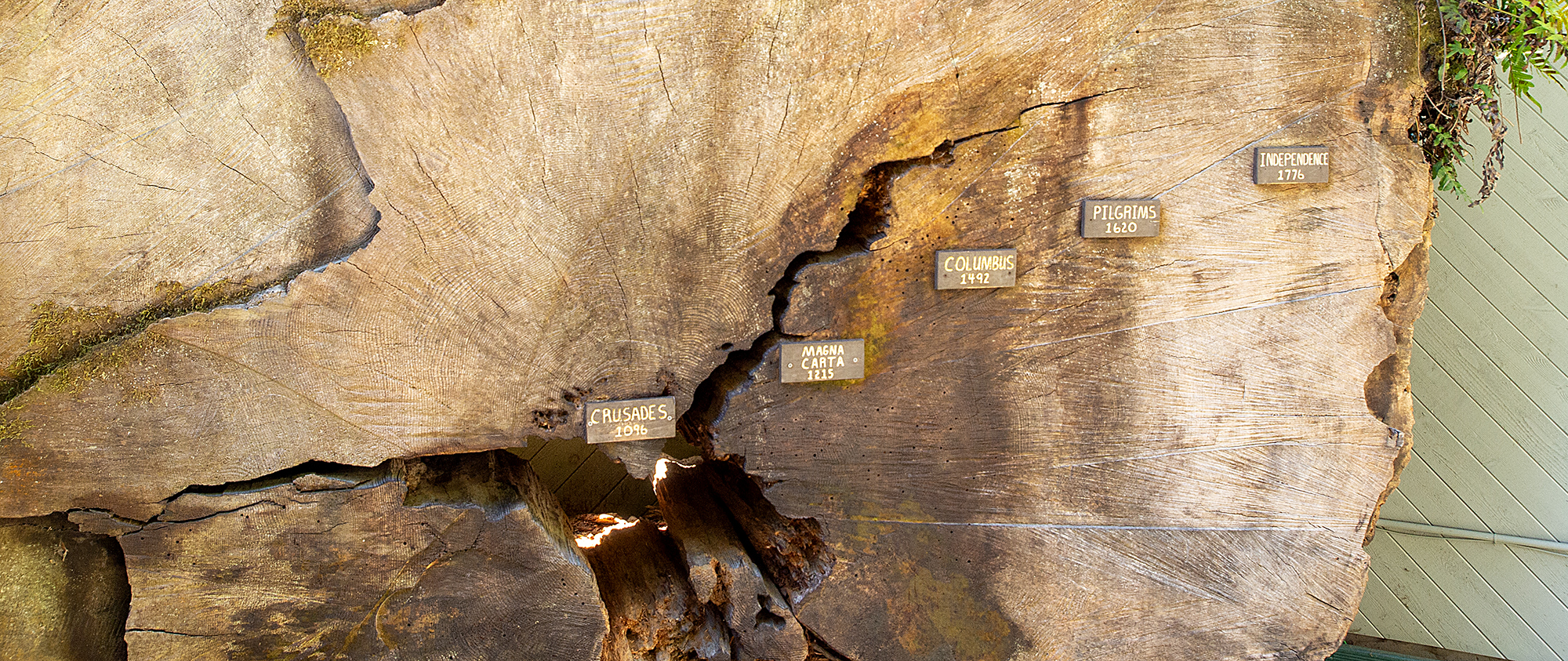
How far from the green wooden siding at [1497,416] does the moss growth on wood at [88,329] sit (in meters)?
3.51

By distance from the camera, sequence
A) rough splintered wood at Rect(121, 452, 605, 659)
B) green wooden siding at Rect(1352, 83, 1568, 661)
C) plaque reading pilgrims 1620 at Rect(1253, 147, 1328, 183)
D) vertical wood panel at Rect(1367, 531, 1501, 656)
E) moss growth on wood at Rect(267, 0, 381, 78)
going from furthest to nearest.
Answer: vertical wood panel at Rect(1367, 531, 1501, 656)
green wooden siding at Rect(1352, 83, 1568, 661)
plaque reading pilgrims 1620 at Rect(1253, 147, 1328, 183)
rough splintered wood at Rect(121, 452, 605, 659)
moss growth on wood at Rect(267, 0, 381, 78)

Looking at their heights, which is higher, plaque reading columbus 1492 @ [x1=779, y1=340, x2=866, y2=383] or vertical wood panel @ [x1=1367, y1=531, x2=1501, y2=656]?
plaque reading columbus 1492 @ [x1=779, y1=340, x2=866, y2=383]

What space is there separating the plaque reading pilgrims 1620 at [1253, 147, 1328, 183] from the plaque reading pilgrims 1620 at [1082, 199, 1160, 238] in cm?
25

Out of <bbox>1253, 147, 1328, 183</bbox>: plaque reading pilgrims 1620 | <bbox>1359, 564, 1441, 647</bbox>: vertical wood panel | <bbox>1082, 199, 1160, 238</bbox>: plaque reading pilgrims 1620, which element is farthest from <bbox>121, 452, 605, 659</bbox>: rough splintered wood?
<bbox>1359, 564, 1441, 647</bbox>: vertical wood panel

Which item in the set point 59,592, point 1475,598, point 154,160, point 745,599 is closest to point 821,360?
point 745,599

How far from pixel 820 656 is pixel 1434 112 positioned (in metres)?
1.96

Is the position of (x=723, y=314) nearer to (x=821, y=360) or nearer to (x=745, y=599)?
(x=821, y=360)

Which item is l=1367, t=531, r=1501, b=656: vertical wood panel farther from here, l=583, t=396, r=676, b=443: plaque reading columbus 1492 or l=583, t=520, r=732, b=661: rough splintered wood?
l=583, t=396, r=676, b=443: plaque reading columbus 1492

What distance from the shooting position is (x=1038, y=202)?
194cm

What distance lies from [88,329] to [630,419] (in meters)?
1.07

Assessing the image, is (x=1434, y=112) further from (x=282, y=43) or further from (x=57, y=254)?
(x=57, y=254)

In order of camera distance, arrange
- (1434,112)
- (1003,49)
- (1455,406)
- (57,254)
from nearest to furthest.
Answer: (57,254) → (1003,49) → (1434,112) → (1455,406)

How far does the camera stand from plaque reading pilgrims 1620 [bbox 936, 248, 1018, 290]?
1.91 m

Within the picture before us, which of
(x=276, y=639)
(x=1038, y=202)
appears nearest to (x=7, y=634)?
(x=276, y=639)
